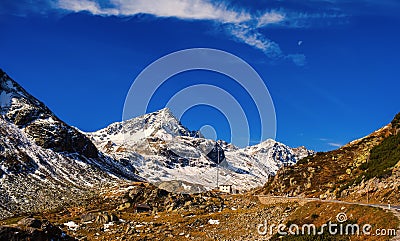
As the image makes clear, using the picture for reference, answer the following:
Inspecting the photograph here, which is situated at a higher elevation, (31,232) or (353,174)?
(353,174)

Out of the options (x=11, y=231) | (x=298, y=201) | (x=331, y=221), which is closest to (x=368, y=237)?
(x=331, y=221)

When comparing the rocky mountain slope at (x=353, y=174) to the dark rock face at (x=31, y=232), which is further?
the rocky mountain slope at (x=353, y=174)

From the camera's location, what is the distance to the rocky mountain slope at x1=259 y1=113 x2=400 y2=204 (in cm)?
5536

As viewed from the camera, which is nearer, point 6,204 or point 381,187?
point 381,187

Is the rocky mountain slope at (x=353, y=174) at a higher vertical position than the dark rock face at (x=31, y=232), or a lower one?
higher

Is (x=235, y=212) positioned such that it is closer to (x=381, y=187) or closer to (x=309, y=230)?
(x=381, y=187)

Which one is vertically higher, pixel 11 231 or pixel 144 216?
pixel 144 216

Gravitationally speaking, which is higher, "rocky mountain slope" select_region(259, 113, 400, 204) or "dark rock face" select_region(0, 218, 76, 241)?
"rocky mountain slope" select_region(259, 113, 400, 204)

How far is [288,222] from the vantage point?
54.0 meters

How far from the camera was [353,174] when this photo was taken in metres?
77.1

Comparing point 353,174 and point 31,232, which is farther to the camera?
point 353,174

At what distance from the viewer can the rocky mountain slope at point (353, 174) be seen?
55356 mm

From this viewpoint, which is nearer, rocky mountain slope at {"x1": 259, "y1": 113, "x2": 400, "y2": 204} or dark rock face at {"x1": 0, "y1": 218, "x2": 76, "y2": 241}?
dark rock face at {"x1": 0, "y1": 218, "x2": 76, "y2": 241}

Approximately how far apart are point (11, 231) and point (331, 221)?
31.4m
